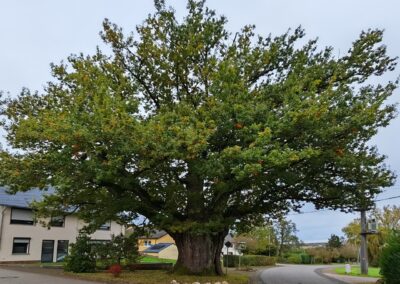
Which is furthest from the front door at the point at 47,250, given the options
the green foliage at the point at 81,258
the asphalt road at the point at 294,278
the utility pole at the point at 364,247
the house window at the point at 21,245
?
the utility pole at the point at 364,247

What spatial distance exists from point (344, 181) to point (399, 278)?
8.64 metres

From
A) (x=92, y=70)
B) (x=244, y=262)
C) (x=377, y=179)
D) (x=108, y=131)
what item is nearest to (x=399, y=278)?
(x=377, y=179)

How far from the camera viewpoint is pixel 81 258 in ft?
78.9

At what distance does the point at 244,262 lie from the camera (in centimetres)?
4900

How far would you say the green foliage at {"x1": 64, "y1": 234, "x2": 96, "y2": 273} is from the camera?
2375 cm

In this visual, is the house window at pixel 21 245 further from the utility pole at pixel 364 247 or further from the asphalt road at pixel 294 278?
the utility pole at pixel 364 247

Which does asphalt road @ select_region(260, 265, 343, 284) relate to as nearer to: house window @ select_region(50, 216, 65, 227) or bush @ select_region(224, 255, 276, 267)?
bush @ select_region(224, 255, 276, 267)

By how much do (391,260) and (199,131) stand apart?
25.2 ft

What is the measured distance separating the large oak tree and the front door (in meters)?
14.1

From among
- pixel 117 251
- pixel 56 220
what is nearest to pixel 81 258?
pixel 117 251

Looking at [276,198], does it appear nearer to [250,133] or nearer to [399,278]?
[250,133]

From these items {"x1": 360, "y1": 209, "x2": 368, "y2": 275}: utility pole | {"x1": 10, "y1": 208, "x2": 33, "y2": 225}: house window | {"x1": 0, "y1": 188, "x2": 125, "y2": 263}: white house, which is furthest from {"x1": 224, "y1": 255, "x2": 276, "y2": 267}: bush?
{"x1": 10, "y1": 208, "x2": 33, "y2": 225}: house window

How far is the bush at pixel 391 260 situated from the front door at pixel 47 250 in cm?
3053

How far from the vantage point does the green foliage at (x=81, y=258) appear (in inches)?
935
